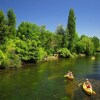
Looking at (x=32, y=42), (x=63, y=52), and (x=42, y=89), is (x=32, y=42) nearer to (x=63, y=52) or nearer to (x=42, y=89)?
(x=63, y=52)

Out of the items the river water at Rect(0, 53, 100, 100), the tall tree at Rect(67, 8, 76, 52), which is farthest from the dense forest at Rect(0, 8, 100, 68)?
the river water at Rect(0, 53, 100, 100)

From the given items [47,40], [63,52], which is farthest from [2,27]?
[63,52]

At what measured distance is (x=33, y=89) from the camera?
36.1m

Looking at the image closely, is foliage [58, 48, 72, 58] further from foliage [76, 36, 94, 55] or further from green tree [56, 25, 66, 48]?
foliage [76, 36, 94, 55]

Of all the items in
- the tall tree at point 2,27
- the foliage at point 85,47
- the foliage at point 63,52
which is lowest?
the foliage at point 63,52

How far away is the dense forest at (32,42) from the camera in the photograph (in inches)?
2322

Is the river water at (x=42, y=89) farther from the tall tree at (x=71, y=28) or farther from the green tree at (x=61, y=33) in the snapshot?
the tall tree at (x=71, y=28)

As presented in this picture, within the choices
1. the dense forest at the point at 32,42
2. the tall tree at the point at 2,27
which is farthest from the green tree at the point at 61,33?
the tall tree at the point at 2,27

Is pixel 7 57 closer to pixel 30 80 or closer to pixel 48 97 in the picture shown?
pixel 30 80

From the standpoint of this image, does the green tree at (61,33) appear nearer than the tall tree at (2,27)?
No

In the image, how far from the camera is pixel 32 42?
71375 millimetres

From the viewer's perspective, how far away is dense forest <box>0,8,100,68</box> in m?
59.0

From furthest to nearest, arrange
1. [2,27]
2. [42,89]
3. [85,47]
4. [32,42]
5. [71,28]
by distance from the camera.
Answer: [85,47], [71,28], [32,42], [2,27], [42,89]

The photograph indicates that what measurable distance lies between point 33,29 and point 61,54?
27.7 meters
